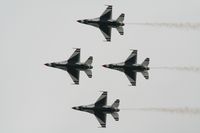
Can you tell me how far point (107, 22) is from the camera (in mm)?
126875

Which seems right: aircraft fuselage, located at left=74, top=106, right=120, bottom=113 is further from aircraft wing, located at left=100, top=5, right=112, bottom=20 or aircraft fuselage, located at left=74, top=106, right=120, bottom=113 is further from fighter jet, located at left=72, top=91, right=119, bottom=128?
aircraft wing, located at left=100, top=5, right=112, bottom=20

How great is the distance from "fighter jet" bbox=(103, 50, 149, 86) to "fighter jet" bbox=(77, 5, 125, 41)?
15.0 feet

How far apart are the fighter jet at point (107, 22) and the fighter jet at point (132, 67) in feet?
15.0

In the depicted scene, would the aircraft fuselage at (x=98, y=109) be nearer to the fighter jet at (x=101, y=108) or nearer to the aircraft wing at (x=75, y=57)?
the fighter jet at (x=101, y=108)

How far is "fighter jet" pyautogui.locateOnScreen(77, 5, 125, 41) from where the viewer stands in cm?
12612

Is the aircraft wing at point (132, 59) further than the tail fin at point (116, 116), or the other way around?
the aircraft wing at point (132, 59)

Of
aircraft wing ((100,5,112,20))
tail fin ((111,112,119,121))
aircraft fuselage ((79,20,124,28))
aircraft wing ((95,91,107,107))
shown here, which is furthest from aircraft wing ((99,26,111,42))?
tail fin ((111,112,119,121))

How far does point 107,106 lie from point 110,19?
1398 centimetres

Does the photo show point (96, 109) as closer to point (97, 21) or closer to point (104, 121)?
point (104, 121)

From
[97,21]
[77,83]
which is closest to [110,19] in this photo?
[97,21]

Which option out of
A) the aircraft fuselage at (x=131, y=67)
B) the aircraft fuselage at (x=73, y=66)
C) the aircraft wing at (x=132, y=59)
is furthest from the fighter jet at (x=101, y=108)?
the aircraft wing at (x=132, y=59)

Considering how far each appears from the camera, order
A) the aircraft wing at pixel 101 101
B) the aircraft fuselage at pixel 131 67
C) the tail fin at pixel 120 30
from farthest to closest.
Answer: the aircraft wing at pixel 101 101 → the aircraft fuselage at pixel 131 67 → the tail fin at pixel 120 30

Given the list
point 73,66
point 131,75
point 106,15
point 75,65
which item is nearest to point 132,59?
point 131,75

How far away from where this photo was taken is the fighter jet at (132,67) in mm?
126125
